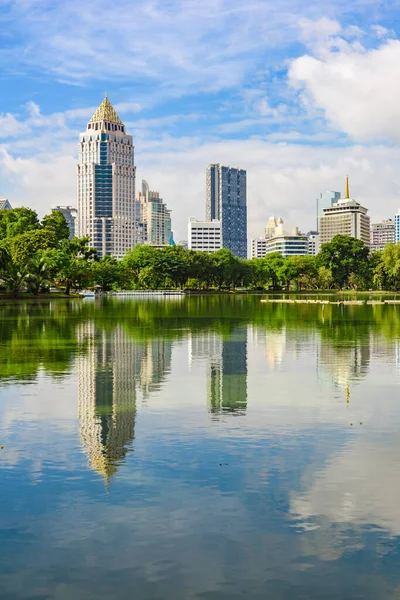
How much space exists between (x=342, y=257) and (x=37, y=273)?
105343mm

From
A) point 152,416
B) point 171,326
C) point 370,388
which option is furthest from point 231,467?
point 171,326

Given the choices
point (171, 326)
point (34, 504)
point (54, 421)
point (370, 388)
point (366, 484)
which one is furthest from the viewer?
point (171, 326)

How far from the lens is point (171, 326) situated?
156 ft

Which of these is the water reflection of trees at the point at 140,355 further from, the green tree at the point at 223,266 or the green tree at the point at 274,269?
the green tree at the point at 274,269

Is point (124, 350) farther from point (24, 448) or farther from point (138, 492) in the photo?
point (138, 492)

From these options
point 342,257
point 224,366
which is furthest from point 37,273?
point 342,257

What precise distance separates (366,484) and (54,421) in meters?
7.80

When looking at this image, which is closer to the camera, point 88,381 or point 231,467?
point 231,467

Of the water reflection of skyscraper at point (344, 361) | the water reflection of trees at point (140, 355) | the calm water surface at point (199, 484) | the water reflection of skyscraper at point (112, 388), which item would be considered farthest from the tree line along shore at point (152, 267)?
the calm water surface at point (199, 484)

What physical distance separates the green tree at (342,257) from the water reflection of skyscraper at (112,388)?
153 m

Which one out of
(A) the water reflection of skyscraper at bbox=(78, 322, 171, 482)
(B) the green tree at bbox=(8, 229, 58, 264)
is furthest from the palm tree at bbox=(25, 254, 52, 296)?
(A) the water reflection of skyscraper at bbox=(78, 322, 171, 482)

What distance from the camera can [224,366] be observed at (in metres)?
26.1

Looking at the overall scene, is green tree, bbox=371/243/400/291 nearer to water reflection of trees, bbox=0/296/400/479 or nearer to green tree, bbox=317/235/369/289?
green tree, bbox=317/235/369/289

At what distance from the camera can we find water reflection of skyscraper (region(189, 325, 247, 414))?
18703 mm
